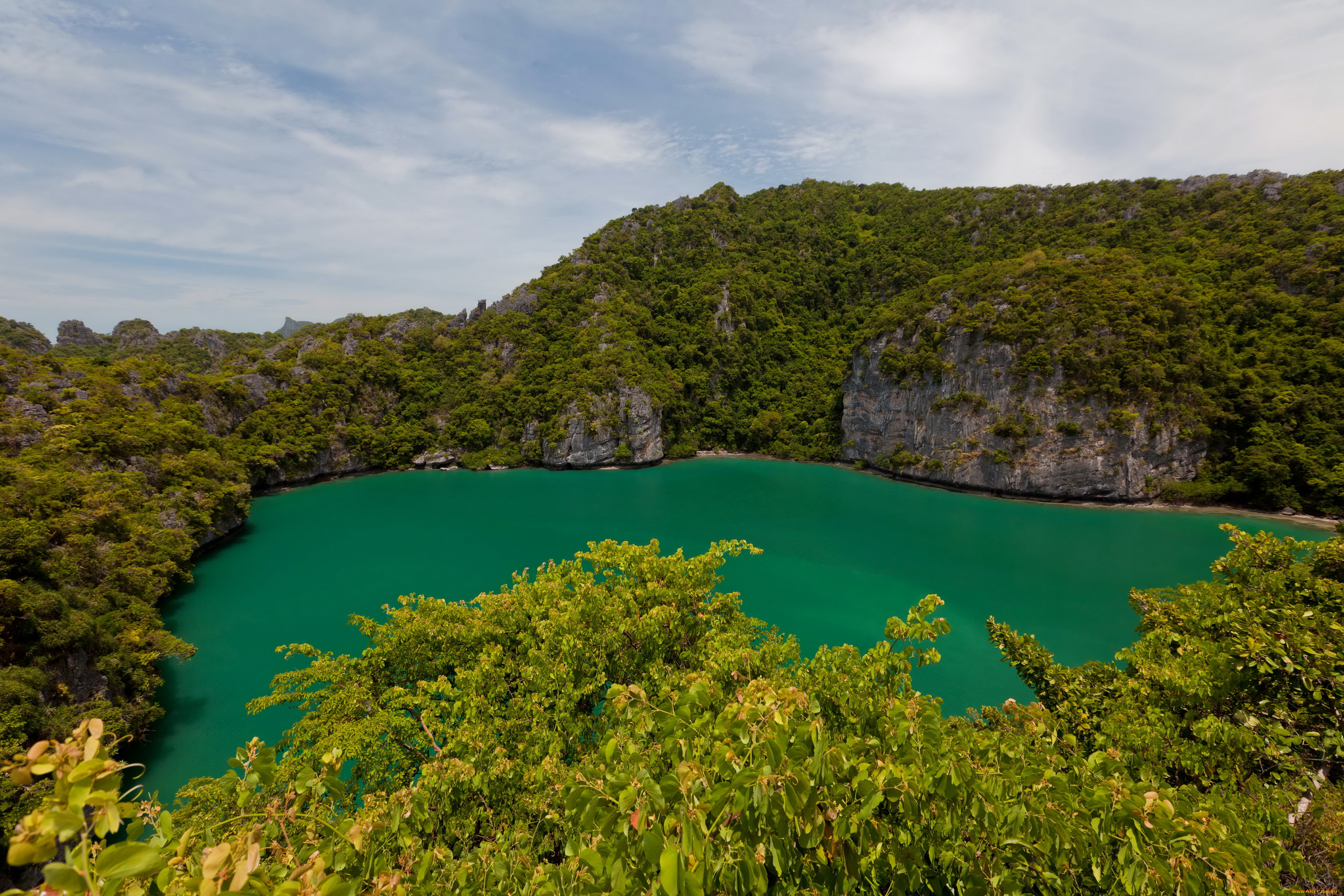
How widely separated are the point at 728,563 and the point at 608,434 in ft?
78.5

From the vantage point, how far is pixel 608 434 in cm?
4562

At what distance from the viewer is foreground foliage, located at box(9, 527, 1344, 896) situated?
192 centimetres

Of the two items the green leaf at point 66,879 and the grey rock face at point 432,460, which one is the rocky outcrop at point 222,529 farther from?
the green leaf at point 66,879

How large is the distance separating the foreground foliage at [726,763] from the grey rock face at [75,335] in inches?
3380

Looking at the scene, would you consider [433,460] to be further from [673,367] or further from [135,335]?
[135,335]

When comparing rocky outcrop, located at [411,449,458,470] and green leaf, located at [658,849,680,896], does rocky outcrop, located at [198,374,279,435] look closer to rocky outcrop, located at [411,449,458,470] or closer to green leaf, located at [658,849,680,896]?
rocky outcrop, located at [411,449,458,470]

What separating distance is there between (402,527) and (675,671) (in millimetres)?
27425

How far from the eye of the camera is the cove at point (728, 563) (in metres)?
15.6

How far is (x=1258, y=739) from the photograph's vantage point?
5098mm

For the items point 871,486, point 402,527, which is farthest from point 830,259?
point 402,527

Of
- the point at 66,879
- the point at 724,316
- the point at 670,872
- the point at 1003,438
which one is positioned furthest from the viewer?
the point at 724,316

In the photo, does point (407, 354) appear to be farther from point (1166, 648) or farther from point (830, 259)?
point (1166, 648)

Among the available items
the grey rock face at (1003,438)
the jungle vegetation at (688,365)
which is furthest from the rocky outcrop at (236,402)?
the grey rock face at (1003,438)

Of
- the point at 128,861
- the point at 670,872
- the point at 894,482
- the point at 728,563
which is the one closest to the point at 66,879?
the point at 128,861
